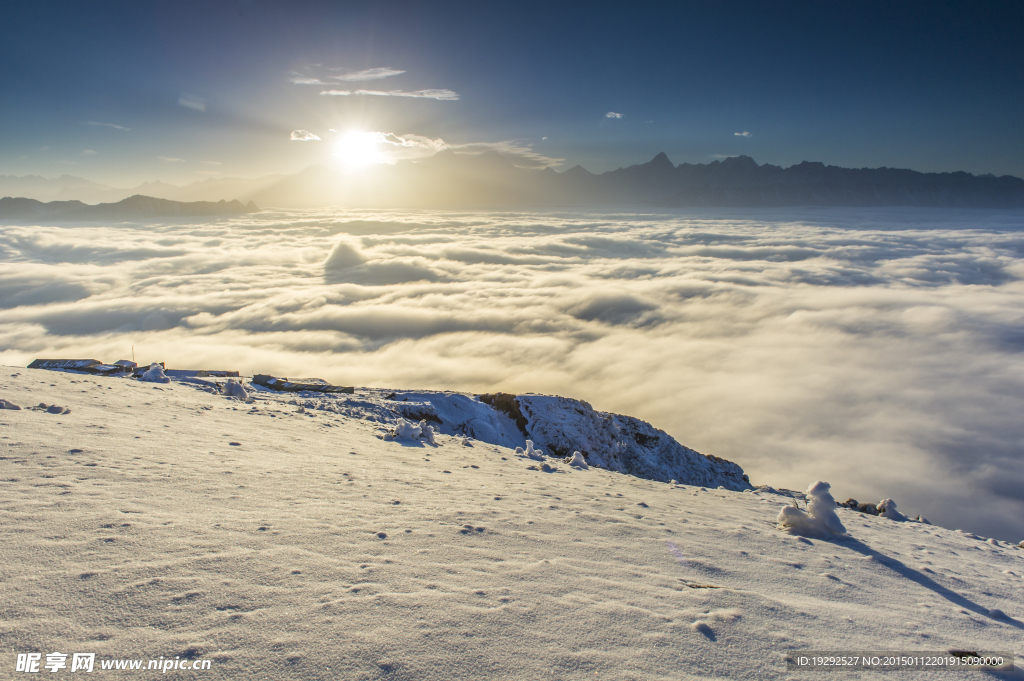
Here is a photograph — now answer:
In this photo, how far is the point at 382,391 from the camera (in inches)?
745

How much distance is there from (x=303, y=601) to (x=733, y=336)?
9281cm

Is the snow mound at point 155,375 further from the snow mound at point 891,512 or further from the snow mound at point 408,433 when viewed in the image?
the snow mound at point 891,512

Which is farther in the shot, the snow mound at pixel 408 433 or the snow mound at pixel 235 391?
the snow mound at pixel 235 391

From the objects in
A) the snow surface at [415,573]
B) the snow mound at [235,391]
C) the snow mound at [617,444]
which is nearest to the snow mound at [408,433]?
the snow surface at [415,573]

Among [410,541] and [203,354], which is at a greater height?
[410,541]

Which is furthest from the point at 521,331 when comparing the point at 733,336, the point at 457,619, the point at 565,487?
the point at 457,619

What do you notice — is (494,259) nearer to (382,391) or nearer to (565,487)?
(382,391)

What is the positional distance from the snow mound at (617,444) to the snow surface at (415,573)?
9.35m

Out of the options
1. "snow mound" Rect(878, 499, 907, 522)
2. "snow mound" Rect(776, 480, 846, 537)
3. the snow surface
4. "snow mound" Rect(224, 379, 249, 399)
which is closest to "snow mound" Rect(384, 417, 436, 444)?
the snow surface

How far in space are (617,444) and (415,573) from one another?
16.9 metres

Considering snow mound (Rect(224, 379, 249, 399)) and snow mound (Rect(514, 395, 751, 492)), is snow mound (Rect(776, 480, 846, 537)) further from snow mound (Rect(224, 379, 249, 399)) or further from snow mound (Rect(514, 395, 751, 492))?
snow mound (Rect(224, 379, 249, 399))

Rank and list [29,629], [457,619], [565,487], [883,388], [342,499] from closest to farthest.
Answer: [29,629] < [457,619] < [342,499] < [565,487] < [883,388]

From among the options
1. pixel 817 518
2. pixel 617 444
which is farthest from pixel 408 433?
pixel 617 444

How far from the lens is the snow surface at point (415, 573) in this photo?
289cm
